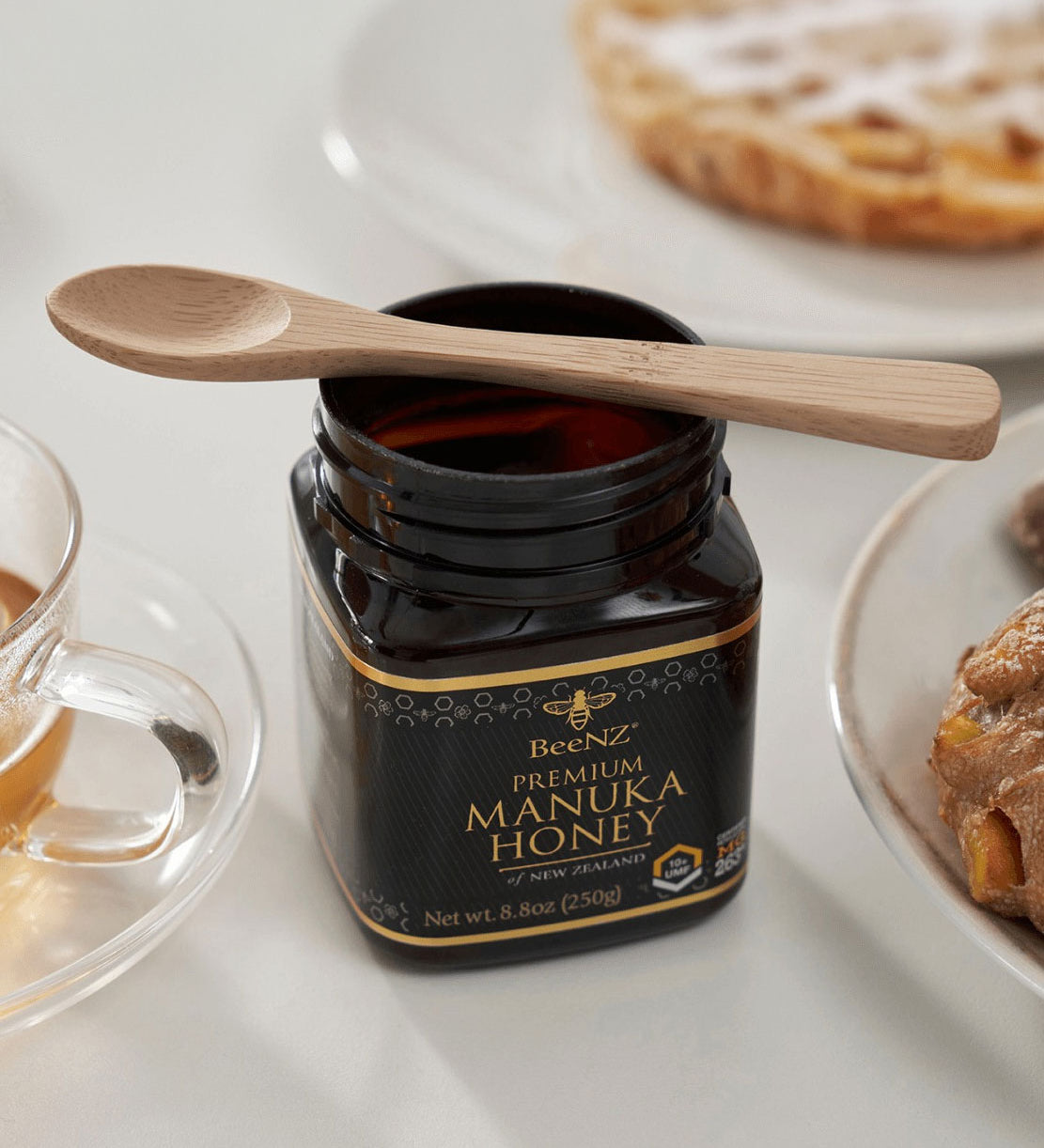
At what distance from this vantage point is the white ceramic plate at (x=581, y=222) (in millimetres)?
1117

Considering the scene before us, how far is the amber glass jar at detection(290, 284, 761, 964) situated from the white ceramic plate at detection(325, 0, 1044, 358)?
0.36 m

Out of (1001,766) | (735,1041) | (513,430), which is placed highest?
(513,430)

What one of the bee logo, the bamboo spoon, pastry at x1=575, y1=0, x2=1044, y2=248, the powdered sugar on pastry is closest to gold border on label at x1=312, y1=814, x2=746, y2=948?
the bee logo

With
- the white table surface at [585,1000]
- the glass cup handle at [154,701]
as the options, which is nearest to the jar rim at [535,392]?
the glass cup handle at [154,701]

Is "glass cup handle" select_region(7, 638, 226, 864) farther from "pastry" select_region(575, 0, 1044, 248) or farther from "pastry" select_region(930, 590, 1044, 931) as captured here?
"pastry" select_region(575, 0, 1044, 248)

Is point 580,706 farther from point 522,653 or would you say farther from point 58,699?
point 58,699

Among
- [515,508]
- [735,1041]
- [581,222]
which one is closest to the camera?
[515,508]

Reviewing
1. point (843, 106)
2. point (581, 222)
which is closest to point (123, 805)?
point (581, 222)

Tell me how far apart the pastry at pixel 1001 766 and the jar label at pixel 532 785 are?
0.30 feet

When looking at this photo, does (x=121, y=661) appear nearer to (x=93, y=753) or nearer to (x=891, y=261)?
(x=93, y=753)

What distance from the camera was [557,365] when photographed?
0.61 metres

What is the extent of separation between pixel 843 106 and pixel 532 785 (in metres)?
0.85

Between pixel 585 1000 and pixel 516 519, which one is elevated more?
pixel 516 519

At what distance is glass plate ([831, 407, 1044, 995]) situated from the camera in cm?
67
